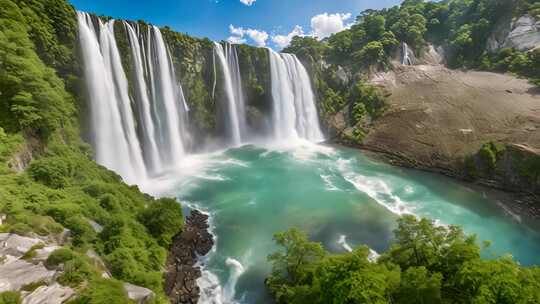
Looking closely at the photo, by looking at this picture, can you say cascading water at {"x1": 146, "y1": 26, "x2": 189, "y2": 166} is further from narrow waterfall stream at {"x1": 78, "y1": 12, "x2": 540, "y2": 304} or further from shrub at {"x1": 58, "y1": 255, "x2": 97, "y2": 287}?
shrub at {"x1": 58, "y1": 255, "x2": 97, "y2": 287}

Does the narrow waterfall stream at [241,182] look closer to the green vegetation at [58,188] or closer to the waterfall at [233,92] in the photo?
the waterfall at [233,92]

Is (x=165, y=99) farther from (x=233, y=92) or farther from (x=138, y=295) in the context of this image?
(x=138, y=295)

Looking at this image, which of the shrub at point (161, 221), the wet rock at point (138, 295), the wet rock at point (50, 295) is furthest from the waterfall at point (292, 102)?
the wet rock at point (50, 295)

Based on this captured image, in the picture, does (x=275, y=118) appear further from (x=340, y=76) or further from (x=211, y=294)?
(x=211, y=294)

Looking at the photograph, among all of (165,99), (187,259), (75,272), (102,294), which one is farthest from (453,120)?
(75,272)

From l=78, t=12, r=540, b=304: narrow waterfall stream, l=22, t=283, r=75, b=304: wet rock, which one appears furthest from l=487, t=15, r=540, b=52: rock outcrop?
l=22, t=283, r=75, b=304: wet rock

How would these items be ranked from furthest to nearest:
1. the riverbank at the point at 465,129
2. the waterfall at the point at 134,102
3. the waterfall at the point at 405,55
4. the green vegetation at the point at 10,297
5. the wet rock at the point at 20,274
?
1. the waterfall at the point at 405,55
2. the riverbank at the point at 465,129
3. the waterfall at the point at 134,102
4. the wet rock at the point at 20,274
5. the green vegetation at the point at 10,297
